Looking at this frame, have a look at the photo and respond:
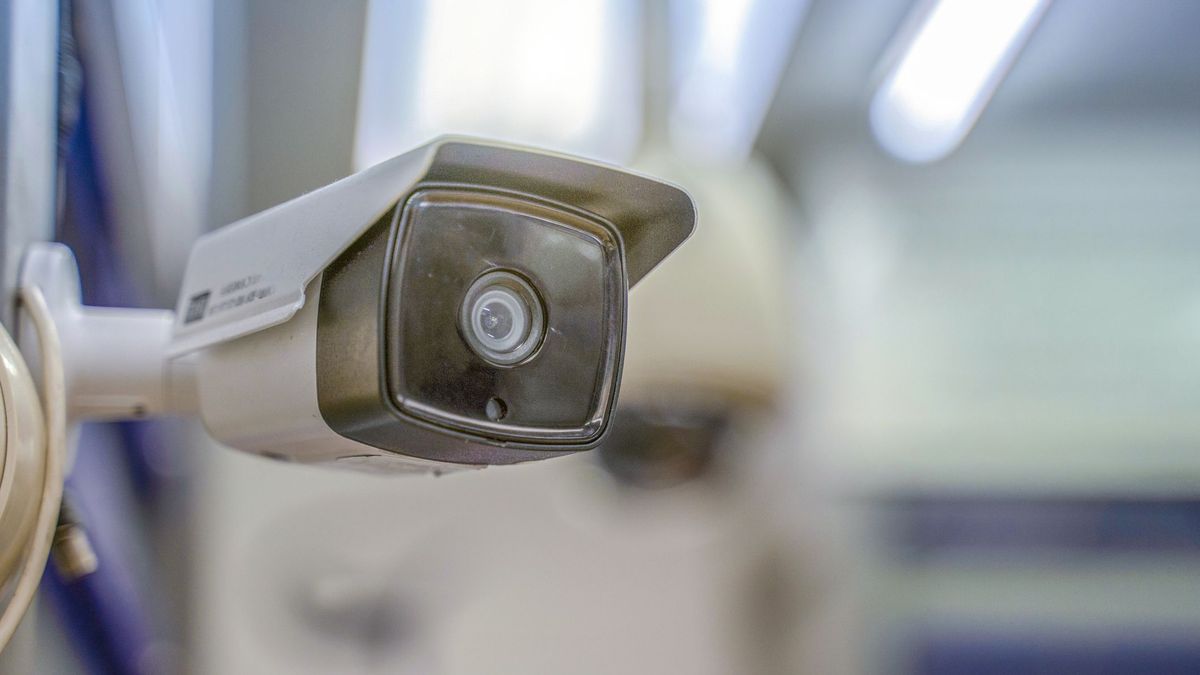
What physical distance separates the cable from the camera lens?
18cm

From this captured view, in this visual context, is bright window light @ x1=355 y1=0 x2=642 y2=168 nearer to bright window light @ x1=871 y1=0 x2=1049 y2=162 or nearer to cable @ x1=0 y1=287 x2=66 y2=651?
bright window light @ x1=871 y1=0 x2=1049 y2=162

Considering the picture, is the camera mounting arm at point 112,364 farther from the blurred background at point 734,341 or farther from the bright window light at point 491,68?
the bright window light at point 491,68

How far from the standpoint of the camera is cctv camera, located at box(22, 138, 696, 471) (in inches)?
14.2

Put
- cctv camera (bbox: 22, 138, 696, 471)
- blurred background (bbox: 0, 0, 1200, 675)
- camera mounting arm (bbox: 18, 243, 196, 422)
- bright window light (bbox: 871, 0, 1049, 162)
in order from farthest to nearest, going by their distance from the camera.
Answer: bright window light (bbox: 871, 0, 1049, 162) → blurred background (bbox: 0, 0, 1200, 675) → camera mounting arm (bbox: 18, 243, 196, 422) → cctv camera (bbox: 22, 138, 696, 471)

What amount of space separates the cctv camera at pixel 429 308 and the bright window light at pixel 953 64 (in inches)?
46.0

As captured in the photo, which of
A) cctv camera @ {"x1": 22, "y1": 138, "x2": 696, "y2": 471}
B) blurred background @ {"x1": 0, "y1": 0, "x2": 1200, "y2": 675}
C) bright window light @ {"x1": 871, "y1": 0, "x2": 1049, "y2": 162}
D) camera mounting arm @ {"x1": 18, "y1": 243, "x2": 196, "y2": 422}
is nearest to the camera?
cctv camera @ {"x1": 22, "y1": 138, "x2": 696, "y2": 471}

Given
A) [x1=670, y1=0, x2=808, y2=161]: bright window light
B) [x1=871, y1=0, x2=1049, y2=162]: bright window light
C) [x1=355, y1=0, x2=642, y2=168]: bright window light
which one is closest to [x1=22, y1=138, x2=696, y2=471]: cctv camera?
[x1=355, y1=0, x2=642, y2=168]: bright window light

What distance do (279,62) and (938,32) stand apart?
1112 millimetres

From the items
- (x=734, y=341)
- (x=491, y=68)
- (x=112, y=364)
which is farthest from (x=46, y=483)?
(x=734, y=341)

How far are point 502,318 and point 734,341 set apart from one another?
1227mm

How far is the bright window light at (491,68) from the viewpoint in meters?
1.25

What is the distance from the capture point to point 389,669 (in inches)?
72.3

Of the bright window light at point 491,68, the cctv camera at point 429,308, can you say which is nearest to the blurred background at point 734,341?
the bright window light at point 491,68

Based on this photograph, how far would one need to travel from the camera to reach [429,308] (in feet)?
1.20
